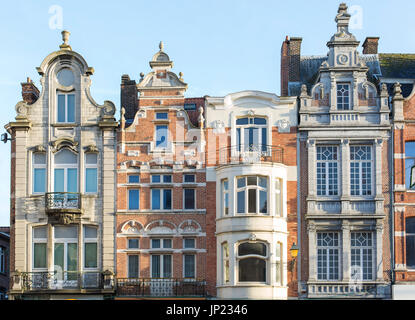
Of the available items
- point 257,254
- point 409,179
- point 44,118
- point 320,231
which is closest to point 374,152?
point 409,179

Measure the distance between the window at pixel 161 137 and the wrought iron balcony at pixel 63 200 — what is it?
422 centimetres

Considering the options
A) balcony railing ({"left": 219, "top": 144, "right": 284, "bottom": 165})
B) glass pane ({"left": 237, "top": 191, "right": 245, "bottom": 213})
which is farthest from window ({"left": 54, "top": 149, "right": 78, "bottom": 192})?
glass pane ({"left": 237, "top": 191, "right": 245, "bottom": 213})

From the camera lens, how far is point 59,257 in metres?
36.5

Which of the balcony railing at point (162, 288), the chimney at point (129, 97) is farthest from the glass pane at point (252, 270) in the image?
the chimney at point (129, 97)

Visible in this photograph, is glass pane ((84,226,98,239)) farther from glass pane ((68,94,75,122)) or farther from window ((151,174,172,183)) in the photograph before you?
glass pane ((68,94,75,122))

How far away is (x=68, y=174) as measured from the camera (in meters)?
37.1

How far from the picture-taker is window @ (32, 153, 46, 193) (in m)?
37.1

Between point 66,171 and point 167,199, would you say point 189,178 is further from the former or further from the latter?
point 66,171

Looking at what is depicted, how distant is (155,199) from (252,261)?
5151 mm

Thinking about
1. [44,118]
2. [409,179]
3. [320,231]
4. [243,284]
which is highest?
[44,118]

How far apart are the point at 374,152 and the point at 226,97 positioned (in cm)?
691

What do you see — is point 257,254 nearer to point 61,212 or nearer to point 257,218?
point 257,218

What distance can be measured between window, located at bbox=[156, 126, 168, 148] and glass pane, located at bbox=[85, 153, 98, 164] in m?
2.80

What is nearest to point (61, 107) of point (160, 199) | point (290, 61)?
point (160, 199)
